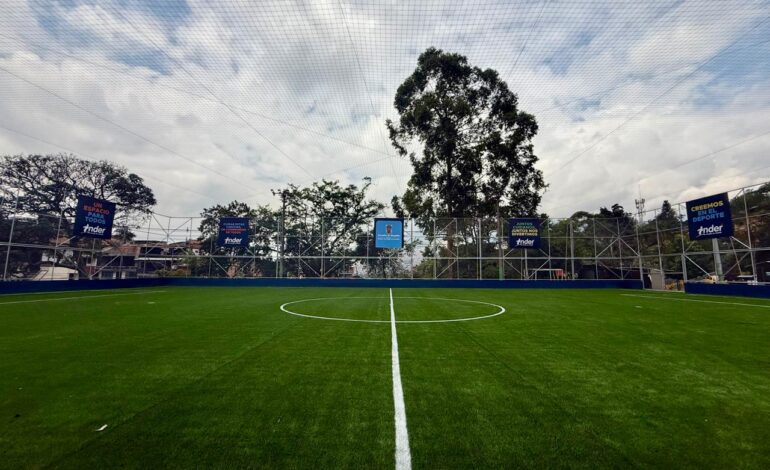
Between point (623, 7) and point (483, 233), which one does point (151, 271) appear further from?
point (623, 7)

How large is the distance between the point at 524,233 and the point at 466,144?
32.7ft

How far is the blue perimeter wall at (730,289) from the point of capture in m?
13.4

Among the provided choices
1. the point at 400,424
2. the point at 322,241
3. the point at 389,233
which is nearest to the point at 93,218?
the point at 322,241

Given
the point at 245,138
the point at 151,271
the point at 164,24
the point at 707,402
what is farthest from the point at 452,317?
the point at 151,271

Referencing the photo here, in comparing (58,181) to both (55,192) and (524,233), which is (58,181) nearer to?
(55,192)

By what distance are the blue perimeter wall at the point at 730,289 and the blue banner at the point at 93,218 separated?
2980 centimetres

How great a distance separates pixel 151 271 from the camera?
25469mm

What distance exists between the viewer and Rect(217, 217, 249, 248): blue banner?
870 inches

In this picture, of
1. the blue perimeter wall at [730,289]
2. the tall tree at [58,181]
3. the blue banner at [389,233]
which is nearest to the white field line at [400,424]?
the blue banner at [389,233]

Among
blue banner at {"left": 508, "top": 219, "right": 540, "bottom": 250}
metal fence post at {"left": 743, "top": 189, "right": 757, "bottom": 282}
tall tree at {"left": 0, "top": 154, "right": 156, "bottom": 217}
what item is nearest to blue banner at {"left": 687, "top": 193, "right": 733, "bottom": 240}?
metal fence post at {"left": 743, "top": 189, "right": 757, "bottom": 282}

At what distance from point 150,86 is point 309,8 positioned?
7104mm

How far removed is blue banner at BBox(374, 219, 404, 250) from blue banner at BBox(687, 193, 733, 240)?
14502mm

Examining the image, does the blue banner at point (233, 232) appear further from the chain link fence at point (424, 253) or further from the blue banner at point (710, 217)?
the blue banner at point (710, 217)

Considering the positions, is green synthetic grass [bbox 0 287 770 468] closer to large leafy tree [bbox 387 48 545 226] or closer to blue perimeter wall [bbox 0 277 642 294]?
blue perimeter wall [bbox 0 277 642 294]
